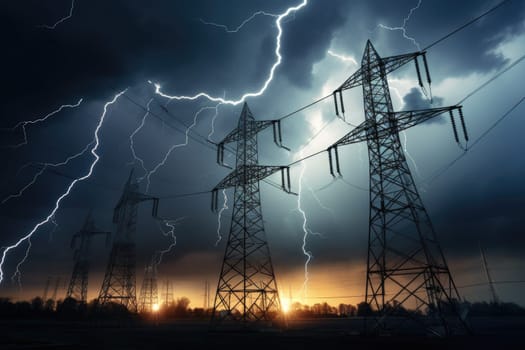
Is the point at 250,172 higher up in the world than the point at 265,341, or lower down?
higher up

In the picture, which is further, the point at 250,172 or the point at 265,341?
the point at 250,172

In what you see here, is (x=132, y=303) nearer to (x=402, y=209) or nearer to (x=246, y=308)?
(x=246, y=308)

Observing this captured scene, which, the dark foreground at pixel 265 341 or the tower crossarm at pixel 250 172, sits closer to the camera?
the dark foreground at pixel 265 341

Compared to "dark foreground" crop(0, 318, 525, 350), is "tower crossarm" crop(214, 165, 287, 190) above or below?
above

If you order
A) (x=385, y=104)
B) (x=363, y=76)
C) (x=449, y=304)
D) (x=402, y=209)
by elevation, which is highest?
(x=363, y=76)

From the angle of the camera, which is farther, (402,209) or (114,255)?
(114,255)

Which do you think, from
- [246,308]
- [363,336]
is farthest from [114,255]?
[363,336]

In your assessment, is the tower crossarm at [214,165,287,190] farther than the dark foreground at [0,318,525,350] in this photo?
Yes

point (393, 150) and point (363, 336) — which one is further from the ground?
point (393, 150)

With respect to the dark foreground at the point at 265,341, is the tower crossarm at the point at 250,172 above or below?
above

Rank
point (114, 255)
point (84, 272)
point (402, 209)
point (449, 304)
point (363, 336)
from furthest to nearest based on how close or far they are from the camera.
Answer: point (84, 272)
point (114, 255)
point (402, 209)
point (363, 336)
point (449, 304)

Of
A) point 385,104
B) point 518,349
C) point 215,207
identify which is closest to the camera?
point 518,349
